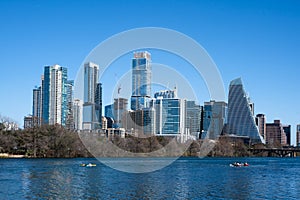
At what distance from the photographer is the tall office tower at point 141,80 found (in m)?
107

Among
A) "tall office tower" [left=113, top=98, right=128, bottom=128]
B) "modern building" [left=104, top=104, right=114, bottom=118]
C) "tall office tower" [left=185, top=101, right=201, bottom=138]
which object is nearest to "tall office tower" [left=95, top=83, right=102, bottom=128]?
"modern building" [left=104, top=104, right=114, bottom=118]

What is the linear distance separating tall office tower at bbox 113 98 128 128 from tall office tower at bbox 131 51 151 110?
2.71 metres

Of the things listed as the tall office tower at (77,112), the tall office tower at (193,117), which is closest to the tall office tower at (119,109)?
the tall office tower at (77,112)

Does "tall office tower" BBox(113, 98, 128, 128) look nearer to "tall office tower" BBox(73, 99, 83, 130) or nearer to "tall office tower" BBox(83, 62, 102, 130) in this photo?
"tall office tower" BBox(83, 62, 102, 130)

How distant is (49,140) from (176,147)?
133ft

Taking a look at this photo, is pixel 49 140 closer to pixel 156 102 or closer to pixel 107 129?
pixel 107 129

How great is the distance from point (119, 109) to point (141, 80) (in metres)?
24.5

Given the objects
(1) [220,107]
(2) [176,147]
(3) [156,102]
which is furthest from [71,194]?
(1) [220,107]

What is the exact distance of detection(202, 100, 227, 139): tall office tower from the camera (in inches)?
6879

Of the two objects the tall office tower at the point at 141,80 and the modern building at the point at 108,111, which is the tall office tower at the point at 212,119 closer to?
the modern building at the point at 108,111

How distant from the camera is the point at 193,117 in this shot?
165 m

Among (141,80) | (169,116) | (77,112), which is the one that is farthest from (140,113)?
(141,80)

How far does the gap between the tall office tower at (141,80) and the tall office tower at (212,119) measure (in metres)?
45.8

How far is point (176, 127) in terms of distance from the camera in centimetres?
14925
